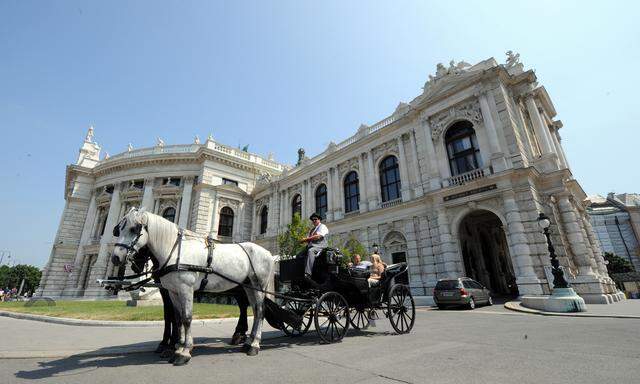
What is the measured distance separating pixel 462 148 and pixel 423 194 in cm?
377

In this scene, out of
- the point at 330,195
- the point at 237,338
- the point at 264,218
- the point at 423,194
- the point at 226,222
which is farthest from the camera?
the point at 264,218

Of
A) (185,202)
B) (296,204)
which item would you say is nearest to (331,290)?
(296,204)

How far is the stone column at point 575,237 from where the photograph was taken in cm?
1387

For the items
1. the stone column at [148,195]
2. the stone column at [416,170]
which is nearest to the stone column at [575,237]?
the stone column at [416,170]

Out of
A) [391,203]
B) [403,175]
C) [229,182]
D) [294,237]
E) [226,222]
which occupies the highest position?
[229,182]

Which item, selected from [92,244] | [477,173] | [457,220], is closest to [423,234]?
[457,220]

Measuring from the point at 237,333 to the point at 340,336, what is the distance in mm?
2055

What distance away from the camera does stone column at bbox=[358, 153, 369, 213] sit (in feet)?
73.0

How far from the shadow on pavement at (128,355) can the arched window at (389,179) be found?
15.8m

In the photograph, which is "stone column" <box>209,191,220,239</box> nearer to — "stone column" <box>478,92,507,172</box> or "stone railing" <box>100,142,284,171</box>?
"stone railing" <box>100,142,284,171</box>

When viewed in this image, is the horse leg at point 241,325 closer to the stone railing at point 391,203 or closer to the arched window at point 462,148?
the stone railing at point 391,203

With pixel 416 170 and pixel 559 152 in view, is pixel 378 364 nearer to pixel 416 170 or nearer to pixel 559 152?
pixel 416 170

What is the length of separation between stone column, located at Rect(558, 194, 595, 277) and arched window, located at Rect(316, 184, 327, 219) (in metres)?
16.7

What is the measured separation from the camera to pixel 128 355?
186 inches
